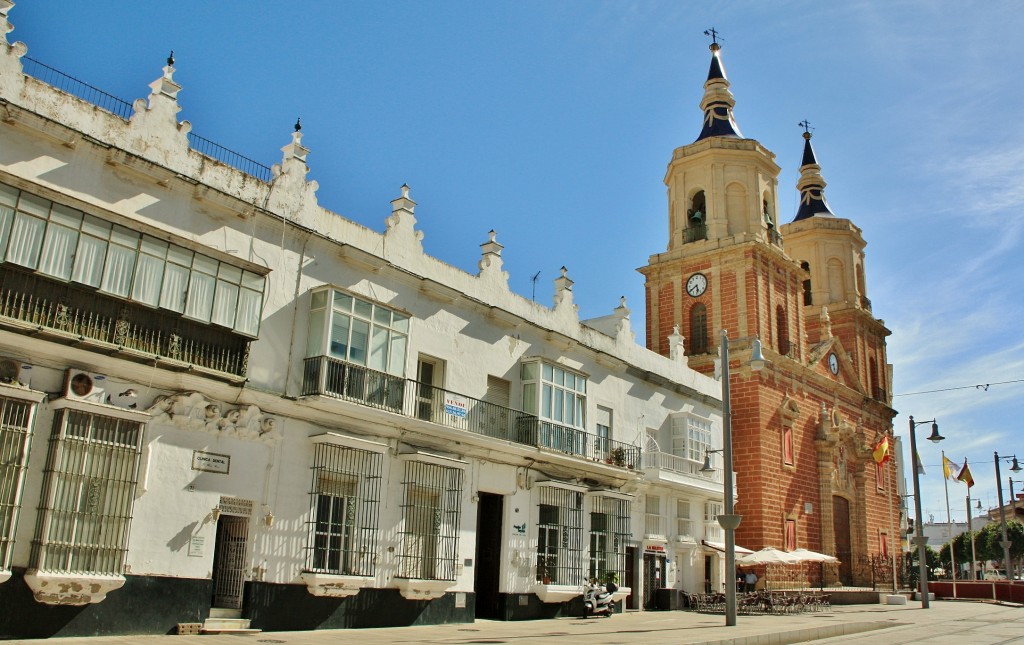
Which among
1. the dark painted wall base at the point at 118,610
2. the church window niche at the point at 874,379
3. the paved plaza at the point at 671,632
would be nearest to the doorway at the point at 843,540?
the church window niche at the point at 874,379

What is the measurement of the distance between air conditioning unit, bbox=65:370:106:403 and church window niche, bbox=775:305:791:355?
92.1 feet

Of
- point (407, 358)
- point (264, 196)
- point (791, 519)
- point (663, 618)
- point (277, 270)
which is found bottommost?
point (663, 618)

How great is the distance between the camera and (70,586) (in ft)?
41.6

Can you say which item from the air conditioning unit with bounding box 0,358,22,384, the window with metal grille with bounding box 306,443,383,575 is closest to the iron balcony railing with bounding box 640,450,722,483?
the window with metal grille with bounding box 306,443,383,575

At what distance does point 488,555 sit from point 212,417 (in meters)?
8.40

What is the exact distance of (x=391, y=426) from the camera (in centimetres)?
1800

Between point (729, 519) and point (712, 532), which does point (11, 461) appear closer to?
point (729, 519)

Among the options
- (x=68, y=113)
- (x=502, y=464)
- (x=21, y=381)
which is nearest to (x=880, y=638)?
(x=502, y=464)

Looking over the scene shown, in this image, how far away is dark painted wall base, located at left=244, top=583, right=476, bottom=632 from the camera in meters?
15.4

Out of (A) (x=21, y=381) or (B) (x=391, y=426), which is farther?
(B) (x=391, y=426)

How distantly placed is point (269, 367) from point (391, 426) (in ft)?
9.76

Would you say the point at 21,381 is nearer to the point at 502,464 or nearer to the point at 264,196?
the point at 264,196

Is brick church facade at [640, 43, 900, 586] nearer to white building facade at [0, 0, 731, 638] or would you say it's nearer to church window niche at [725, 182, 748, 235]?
church window niche at [725, 182, 748, 235]

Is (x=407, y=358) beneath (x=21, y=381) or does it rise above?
above
